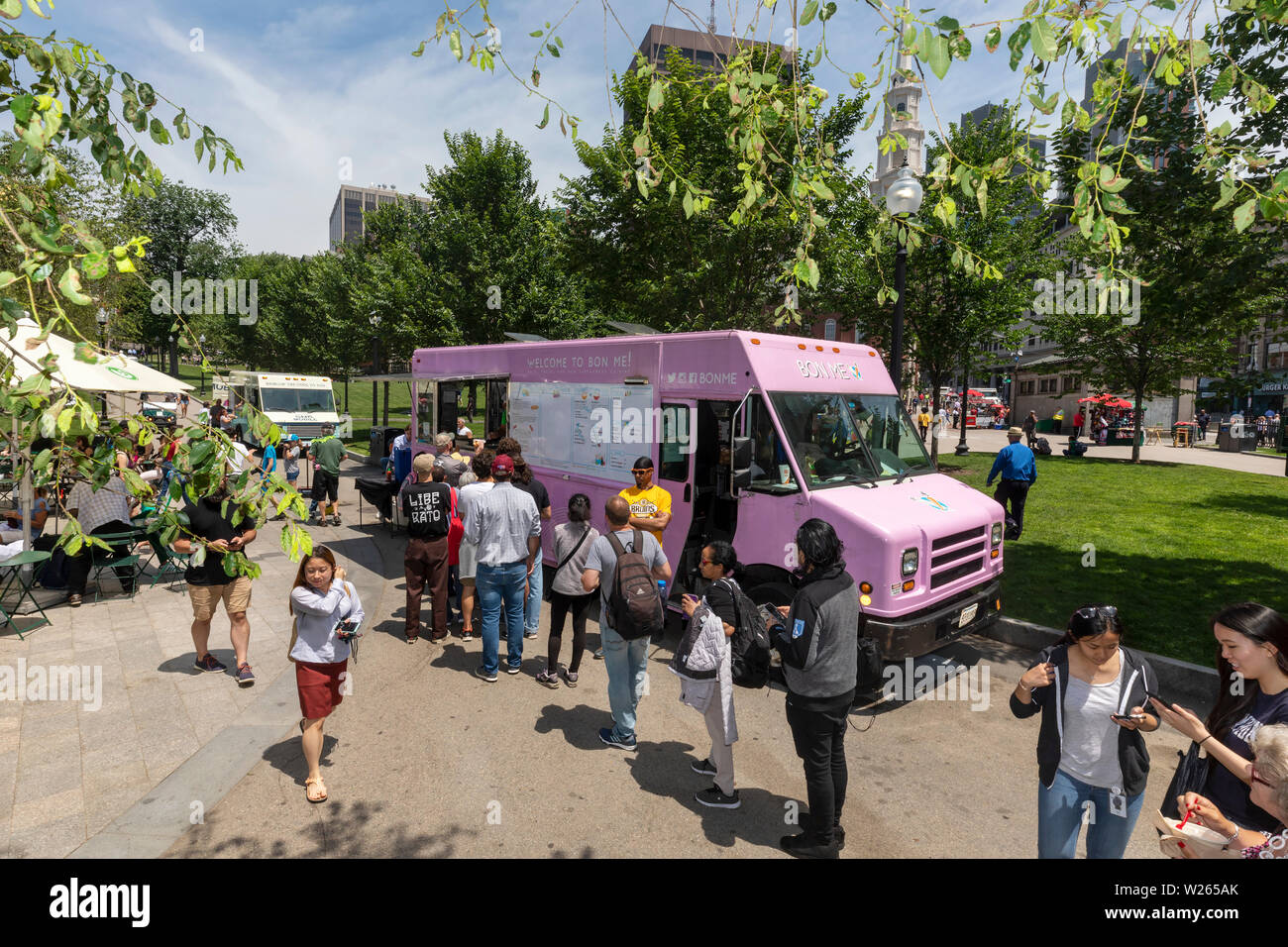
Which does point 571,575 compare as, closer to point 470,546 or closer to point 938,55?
point 470,546

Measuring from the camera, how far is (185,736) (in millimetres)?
5398

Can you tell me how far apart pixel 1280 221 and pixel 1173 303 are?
111cm

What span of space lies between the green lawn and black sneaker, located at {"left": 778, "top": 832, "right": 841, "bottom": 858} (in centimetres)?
478

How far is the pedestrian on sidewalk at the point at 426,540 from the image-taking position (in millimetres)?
7172

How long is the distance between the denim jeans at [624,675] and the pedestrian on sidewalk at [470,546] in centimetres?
193

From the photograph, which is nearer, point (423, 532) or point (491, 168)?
point (423, 532)

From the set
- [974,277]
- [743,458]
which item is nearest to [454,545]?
[743,458]

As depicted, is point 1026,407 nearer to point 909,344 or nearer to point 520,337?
point 909,344

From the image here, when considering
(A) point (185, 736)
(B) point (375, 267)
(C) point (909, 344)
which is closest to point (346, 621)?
(A) point (185, 736)

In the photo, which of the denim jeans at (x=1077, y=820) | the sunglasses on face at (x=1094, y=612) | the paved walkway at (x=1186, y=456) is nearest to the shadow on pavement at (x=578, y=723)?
the denim jeans at (x=1077, y=820)

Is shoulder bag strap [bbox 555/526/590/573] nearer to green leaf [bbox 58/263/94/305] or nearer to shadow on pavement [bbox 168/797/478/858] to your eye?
→ shadow on pavement [bbox 168/797/478/858]

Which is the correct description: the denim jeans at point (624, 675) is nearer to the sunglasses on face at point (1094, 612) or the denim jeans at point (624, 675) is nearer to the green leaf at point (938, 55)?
the sunglasses on face at point (1094, 612)

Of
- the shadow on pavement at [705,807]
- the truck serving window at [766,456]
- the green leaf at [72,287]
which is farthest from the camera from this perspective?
the truck serving window at [766,456]

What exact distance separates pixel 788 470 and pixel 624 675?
2.36 m
